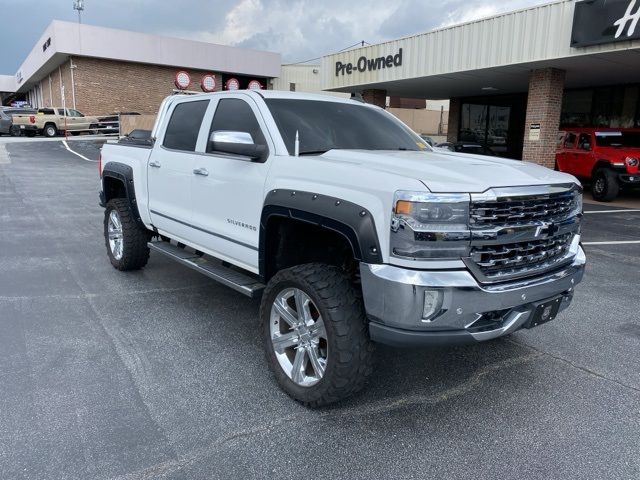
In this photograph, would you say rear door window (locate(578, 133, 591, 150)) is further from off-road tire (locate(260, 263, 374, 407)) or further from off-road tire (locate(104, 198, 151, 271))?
off-road tire (locate(260, 263, 374, 407))

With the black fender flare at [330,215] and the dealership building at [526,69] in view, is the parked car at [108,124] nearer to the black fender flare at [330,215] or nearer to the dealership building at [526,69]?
the dealership building at [526,69]

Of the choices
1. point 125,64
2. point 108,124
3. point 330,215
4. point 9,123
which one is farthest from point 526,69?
point 9,123

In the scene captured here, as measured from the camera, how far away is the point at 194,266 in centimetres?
461

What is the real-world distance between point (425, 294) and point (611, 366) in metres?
2.20

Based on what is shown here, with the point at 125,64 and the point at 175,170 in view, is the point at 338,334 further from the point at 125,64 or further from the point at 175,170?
the point at 125,64

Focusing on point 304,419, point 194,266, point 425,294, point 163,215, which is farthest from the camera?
point 163,215

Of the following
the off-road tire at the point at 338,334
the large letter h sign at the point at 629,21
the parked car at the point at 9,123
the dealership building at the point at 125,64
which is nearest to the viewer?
the off-road tire at the point at 338,334

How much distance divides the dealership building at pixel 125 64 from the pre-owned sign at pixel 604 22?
80.1ft

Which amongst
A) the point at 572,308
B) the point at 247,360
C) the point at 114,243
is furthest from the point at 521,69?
the point at 247,360

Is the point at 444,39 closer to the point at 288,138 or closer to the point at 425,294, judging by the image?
the point at 288,138

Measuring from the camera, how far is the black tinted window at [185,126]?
4906 millimetres

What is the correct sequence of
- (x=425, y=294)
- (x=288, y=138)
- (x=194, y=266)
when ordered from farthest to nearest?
(x=194, y=266) < (x=288, y=138) < (x=425, y=294)

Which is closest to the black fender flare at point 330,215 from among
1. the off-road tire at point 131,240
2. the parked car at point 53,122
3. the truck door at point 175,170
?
the truck door at point 175,170

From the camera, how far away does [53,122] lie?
32969 mm
